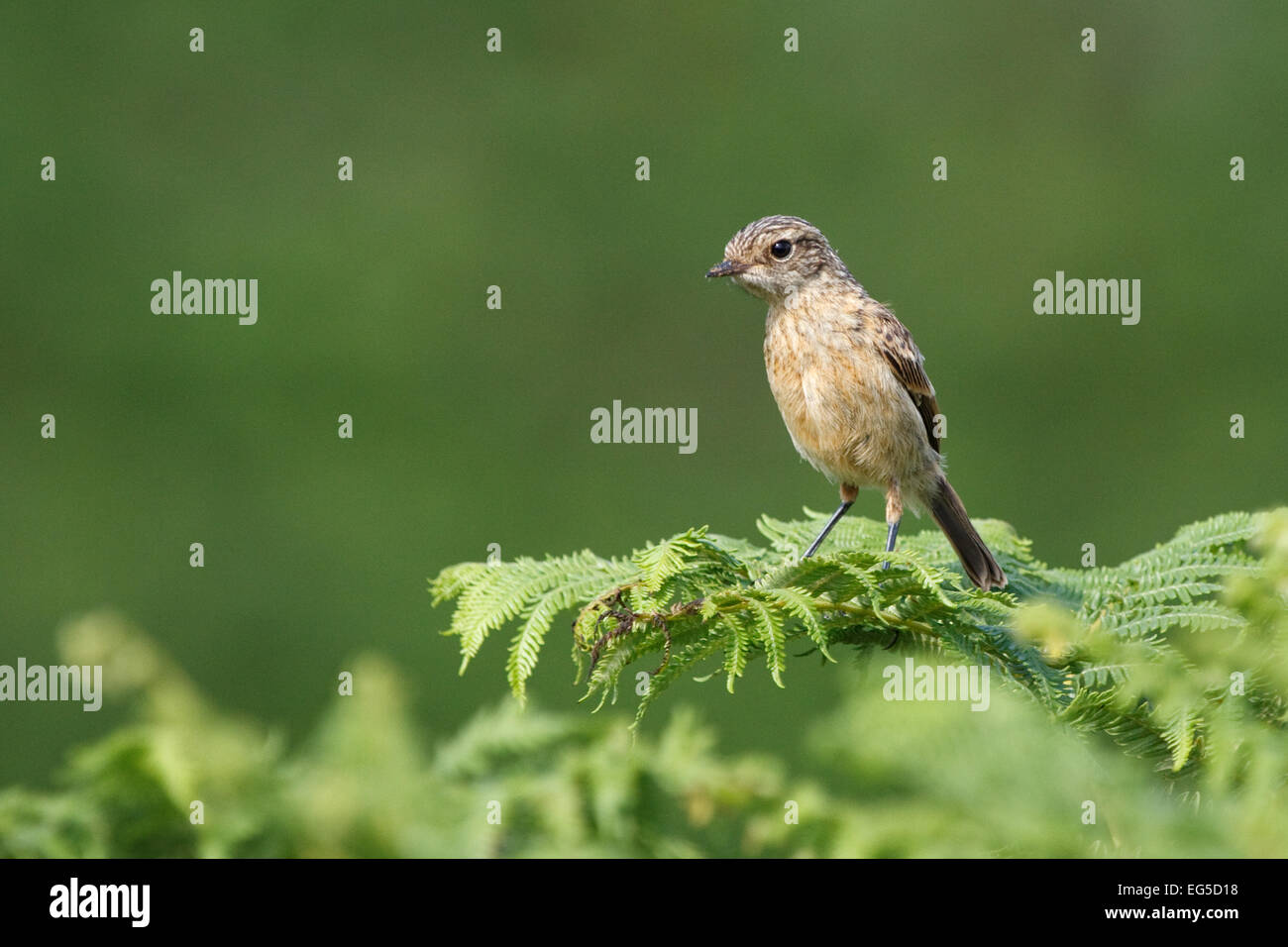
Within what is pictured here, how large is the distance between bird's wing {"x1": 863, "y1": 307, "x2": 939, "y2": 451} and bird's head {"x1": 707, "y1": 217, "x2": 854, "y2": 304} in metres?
0.24

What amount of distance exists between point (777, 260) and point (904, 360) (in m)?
0.59

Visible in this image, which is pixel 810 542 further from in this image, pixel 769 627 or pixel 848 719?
pixel 848 719

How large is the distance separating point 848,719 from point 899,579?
1023 mm

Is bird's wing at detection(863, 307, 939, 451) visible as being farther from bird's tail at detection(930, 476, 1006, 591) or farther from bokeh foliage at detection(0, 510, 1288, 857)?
bokeh foliage at detection(0, 510, 1288, 857)

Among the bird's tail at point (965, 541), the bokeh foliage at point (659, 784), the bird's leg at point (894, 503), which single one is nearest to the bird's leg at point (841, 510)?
the bird's leg at point (894, 503)

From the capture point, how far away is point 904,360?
16.5ft

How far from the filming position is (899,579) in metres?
2.82

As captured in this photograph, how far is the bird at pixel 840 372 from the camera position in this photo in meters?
4.93
